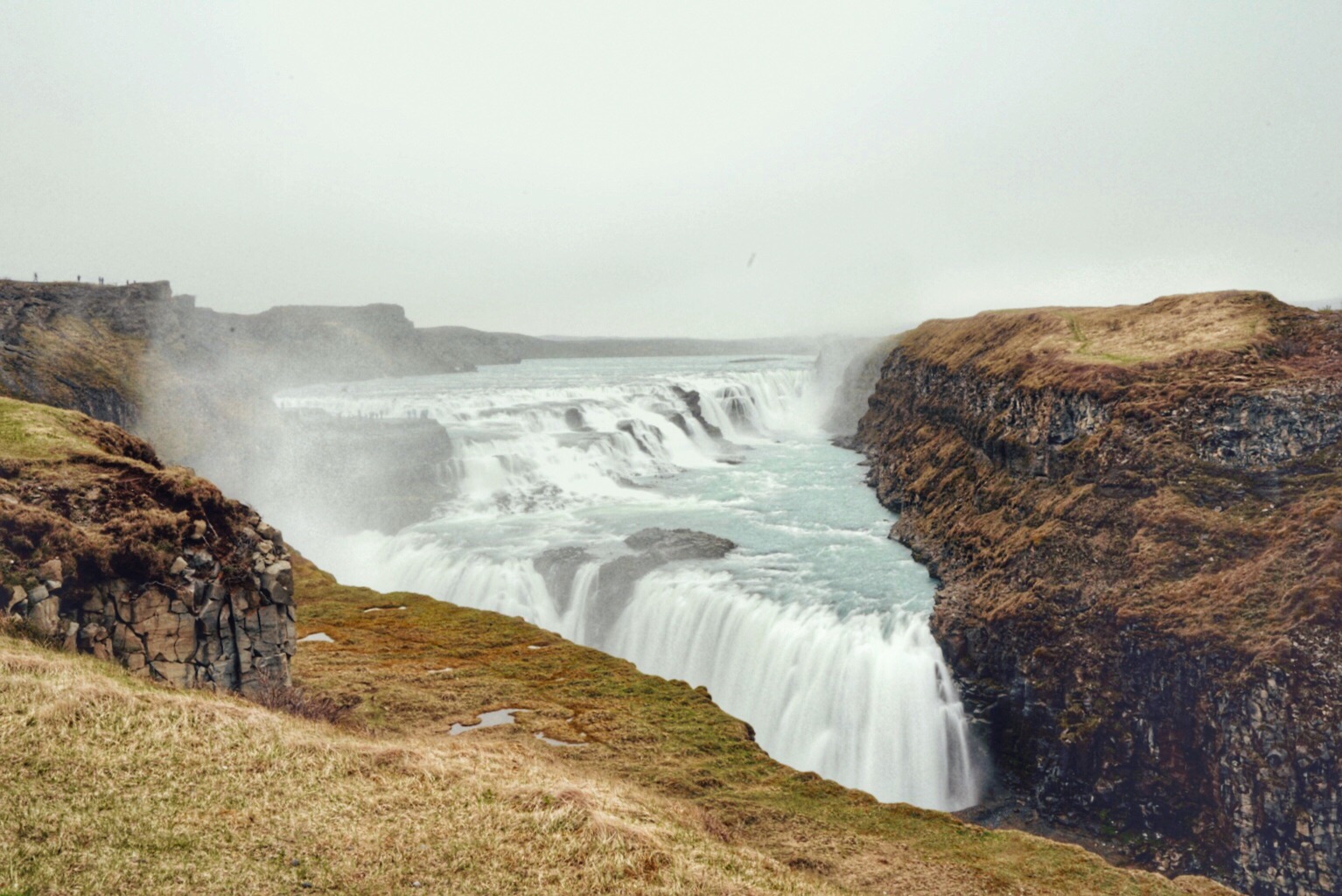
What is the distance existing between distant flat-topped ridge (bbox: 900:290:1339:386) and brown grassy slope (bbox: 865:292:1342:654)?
0.32 ft

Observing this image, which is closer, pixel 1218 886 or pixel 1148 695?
pixel 1218 886

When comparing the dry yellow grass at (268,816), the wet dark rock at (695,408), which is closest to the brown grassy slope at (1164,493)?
the dry yellow grass at (268,816)

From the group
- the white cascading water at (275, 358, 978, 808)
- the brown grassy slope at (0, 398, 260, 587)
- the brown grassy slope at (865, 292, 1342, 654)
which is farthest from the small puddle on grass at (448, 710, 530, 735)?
the brown grassy slope at (865, 292, 1342, 654)

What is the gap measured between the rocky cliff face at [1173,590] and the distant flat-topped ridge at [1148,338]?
150mm

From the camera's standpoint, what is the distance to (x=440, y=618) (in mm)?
27328

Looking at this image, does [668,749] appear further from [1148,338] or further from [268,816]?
[1148,338]

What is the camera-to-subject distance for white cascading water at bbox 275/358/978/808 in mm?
23281

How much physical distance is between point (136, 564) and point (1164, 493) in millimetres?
28751

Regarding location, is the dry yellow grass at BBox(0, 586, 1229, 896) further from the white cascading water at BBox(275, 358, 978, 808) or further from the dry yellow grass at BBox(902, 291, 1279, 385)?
the dry yellow grass at BBox(902, 291, 1279, 385)

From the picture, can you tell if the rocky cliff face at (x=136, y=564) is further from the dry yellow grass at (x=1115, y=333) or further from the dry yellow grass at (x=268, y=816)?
the dry yellow grass at (x=1115, y=333)

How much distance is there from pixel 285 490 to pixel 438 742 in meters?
44.1

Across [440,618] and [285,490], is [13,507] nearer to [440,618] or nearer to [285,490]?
[440,618]

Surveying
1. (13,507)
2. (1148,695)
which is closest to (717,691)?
(1148,695)

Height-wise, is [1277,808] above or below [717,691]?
above
